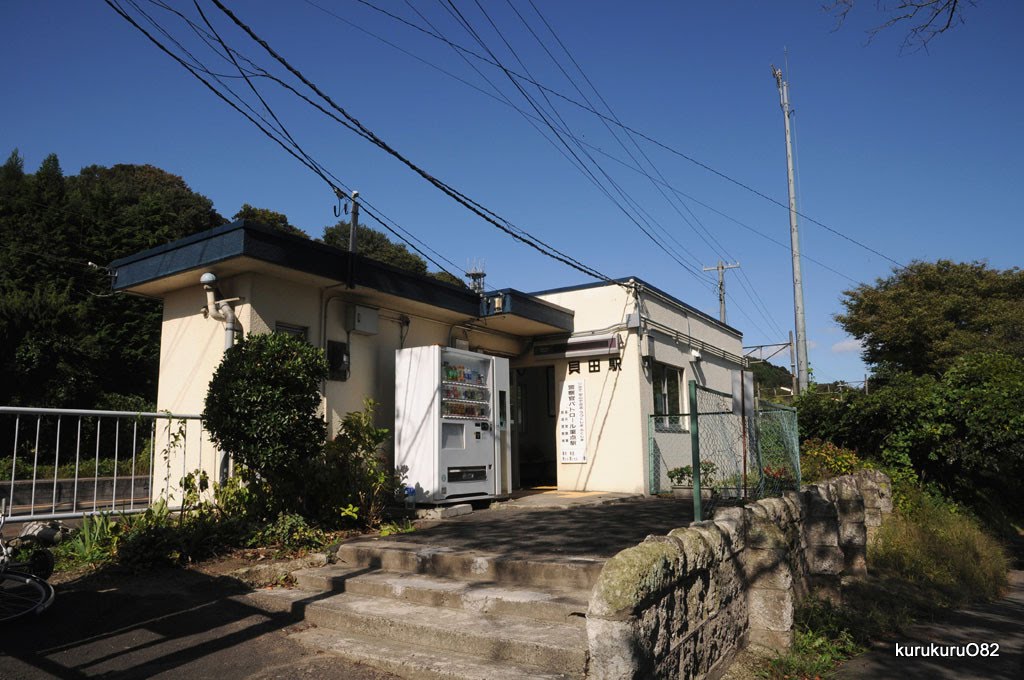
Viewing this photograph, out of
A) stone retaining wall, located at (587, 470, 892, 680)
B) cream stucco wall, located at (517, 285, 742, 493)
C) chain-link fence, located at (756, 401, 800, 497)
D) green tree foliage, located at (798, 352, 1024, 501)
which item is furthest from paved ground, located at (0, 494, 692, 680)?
green tree foliage, located at (798, 352, 1024, 501)

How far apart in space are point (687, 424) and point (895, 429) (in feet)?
12.1

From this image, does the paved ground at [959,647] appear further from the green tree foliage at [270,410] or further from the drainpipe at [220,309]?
the drainpipe at [220,309]

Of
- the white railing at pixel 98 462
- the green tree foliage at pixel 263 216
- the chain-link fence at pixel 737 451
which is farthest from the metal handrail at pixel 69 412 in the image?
the green tree foliage at pixel 263 216

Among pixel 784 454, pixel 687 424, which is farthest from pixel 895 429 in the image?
pixel 784 454

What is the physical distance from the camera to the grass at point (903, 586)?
16.8ft

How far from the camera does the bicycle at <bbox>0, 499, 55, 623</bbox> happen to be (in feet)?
14.4

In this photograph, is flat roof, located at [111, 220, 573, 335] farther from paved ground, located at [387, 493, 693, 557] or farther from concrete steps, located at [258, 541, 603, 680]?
concrete steps, located at [258, 541, 603, 680]

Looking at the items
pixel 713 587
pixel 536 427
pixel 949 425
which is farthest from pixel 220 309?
pixel 949 425

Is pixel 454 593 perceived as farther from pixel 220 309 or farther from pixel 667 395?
pixel 667 395

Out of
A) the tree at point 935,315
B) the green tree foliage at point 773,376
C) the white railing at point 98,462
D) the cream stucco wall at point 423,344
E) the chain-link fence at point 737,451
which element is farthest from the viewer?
the green tree foliage at point 773,376

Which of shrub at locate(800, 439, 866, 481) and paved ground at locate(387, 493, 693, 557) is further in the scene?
shrub at locate(800, 439, 866, 481)

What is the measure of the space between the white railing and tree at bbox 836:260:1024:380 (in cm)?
2680

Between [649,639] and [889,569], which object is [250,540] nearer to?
[649,639]

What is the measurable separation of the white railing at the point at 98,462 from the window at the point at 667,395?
7673 millimetres
